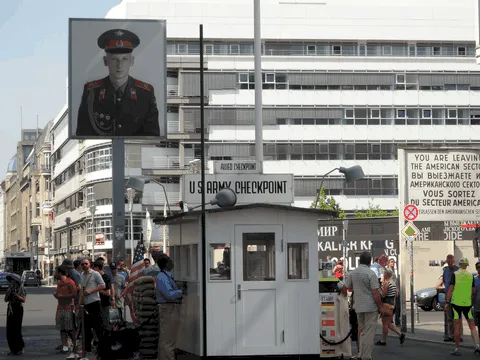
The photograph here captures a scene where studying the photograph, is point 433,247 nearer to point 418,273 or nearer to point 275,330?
point 418,273

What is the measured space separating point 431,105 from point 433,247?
42.2 meters

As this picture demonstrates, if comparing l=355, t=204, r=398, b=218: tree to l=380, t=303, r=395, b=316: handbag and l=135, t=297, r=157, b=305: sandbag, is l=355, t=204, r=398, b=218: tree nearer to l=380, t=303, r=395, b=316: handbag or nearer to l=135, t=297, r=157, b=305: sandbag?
l=380, t=303, r=395, b=316: handbag

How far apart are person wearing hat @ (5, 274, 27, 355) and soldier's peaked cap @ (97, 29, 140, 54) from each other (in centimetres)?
1462

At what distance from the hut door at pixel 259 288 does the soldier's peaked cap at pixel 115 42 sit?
18784 mm

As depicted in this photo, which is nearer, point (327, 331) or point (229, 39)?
point (327, 331)

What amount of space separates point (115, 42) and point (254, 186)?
17.9 metres

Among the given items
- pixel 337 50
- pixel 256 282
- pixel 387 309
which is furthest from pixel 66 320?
pixel 337 50

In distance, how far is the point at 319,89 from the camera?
89750 mm

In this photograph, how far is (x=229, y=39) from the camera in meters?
89.4

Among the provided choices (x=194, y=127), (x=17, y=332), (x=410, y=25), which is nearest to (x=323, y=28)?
(x=410, y=25)

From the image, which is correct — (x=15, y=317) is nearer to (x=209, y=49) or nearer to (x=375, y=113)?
(x=209, y=49)

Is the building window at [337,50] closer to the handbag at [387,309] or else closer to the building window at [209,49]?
the building window at [209,49]

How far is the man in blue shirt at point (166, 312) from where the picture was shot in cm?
1816

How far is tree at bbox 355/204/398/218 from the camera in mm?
83312
